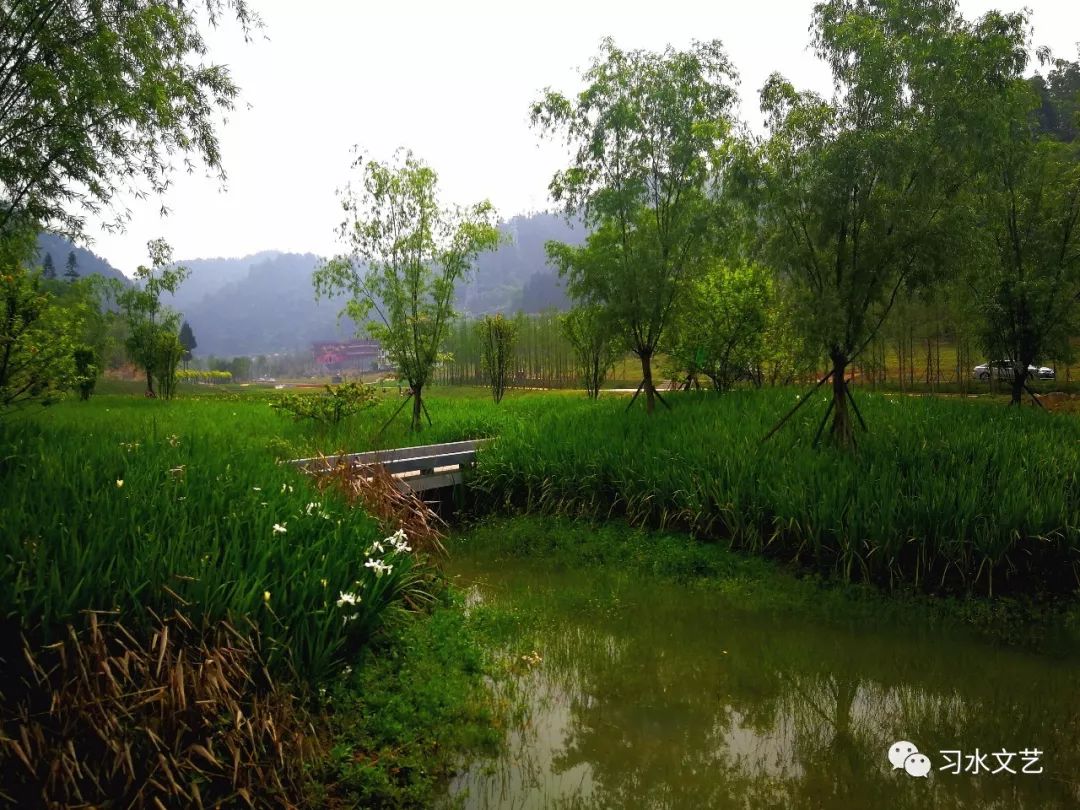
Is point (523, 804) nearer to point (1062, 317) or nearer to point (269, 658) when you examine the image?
point (269, 658)

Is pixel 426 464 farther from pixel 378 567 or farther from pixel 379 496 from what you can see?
pixel 378 567

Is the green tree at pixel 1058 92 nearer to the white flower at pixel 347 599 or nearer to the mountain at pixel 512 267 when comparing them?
the white flower at pixel 347 599

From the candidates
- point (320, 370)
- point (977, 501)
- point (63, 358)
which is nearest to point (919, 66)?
point (977, 501)

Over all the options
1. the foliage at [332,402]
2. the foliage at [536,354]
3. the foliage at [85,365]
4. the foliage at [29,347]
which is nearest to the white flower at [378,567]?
the foliage at [29,347]

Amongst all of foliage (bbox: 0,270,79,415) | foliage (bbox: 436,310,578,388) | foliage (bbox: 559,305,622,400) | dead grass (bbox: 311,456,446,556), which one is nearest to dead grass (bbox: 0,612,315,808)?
dead grass (bbox: 311,456,446,556)

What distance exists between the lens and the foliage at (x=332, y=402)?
12.0 m

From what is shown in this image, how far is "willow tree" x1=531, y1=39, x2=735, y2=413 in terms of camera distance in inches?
437

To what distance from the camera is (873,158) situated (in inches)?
319

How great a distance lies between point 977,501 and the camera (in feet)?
21.0

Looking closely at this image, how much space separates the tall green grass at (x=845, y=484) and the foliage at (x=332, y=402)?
135 inches

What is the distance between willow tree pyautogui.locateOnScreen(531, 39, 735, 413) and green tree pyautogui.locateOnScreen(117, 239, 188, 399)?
16.6m

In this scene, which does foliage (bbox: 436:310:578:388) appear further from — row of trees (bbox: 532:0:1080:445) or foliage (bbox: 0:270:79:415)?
foliage (bbox: 0:270:79:415)

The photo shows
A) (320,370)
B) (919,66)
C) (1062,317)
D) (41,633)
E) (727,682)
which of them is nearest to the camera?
(41,633)

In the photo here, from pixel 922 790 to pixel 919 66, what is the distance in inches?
352
